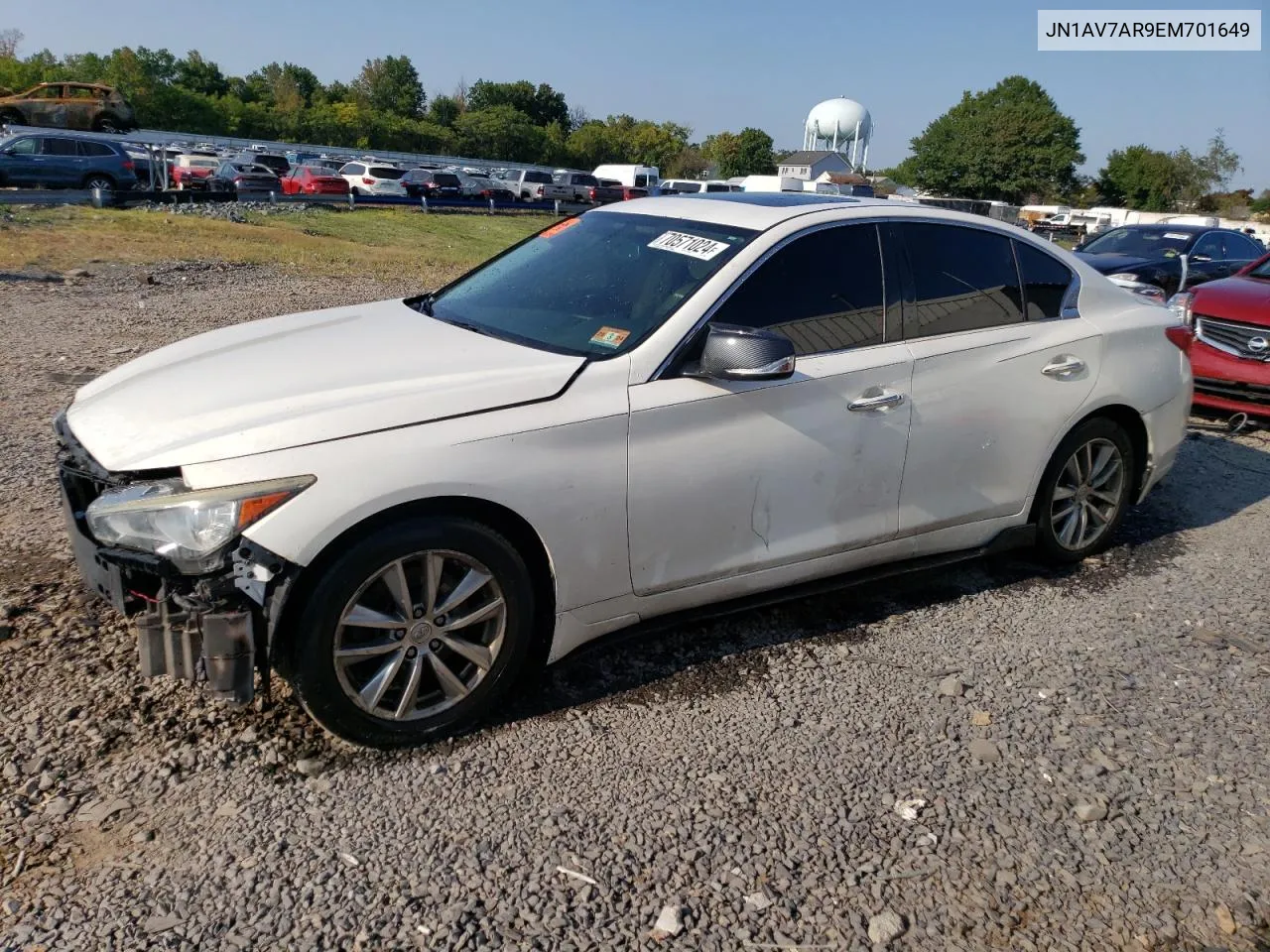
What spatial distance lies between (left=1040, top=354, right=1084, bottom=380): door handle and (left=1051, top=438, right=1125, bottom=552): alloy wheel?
1.31ft

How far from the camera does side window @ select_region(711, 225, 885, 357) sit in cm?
382

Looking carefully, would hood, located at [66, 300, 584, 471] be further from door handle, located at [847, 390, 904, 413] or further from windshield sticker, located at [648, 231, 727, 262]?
door handle, located at [847, 390, 904, 413]

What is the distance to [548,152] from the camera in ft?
308

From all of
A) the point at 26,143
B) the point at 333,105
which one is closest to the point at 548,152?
the point at 333,105

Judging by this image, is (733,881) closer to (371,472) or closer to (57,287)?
(371,472)

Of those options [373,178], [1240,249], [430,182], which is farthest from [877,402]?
[430,182]

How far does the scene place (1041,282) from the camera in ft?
15.5

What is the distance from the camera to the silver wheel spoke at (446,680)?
3.21 meters

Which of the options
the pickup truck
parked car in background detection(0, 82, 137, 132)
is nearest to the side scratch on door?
the pickup truck

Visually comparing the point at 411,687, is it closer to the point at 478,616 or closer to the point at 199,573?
the point at 478,616

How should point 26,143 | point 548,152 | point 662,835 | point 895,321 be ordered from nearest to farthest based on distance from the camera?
point 662,835 < point 895,321 < point 26,143 < point 548,152

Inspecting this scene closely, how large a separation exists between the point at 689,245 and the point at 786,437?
88cm

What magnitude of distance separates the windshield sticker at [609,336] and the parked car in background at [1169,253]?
34.3 feet

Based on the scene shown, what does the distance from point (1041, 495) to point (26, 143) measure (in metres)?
27.3
